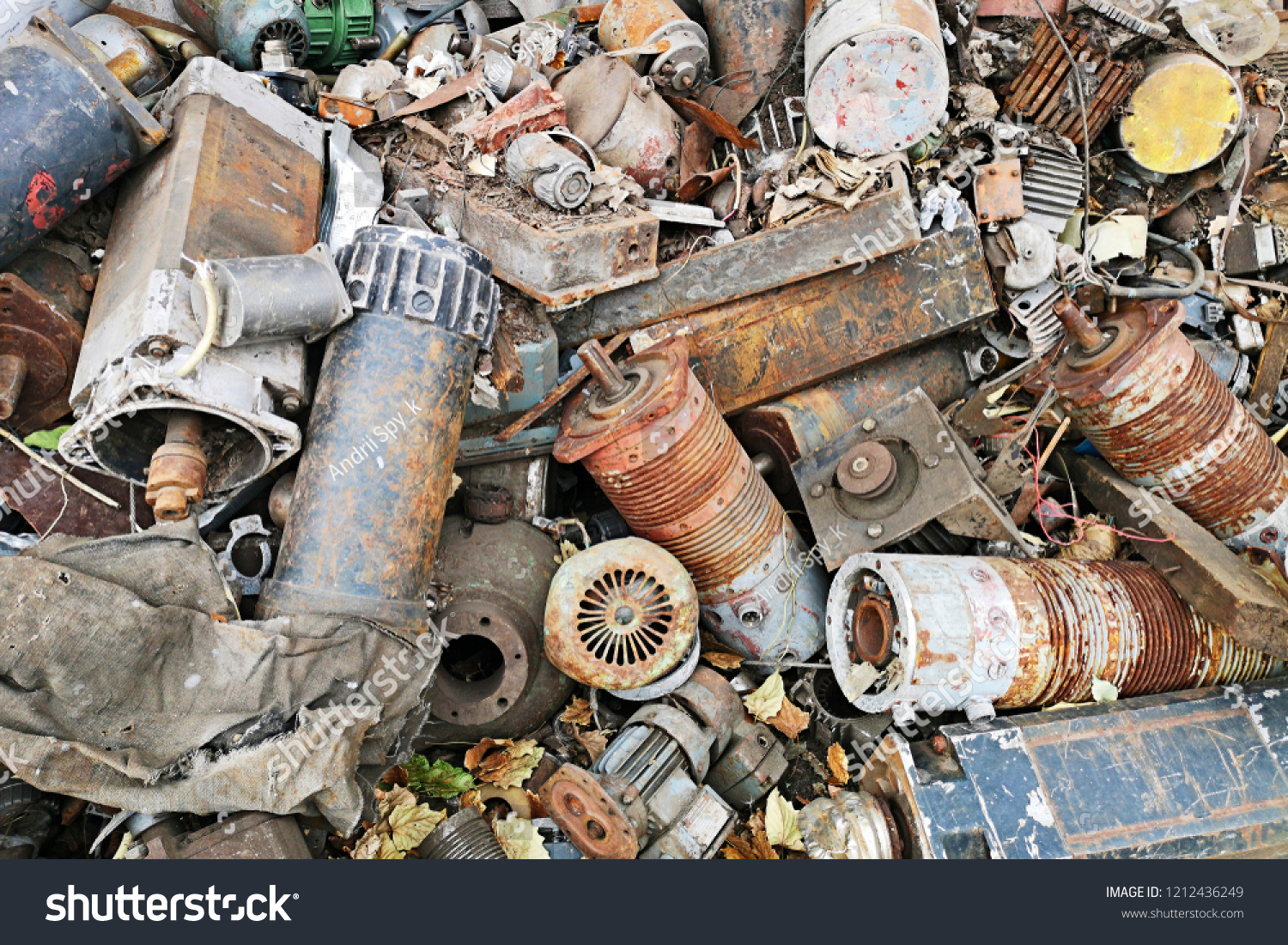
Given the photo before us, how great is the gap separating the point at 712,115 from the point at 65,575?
126 inches

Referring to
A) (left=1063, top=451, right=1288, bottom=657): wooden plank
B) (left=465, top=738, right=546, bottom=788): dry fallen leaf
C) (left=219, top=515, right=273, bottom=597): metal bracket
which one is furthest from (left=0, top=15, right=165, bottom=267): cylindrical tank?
(left=1063, top=451, right=1288, bottom=657): wooden plank

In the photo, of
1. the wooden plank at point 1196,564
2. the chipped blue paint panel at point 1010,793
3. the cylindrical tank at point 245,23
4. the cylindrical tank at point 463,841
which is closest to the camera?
the chipped blue paint panel at point 1010,793

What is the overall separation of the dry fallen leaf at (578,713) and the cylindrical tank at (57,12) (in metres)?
3.33

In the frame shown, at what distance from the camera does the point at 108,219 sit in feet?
12.1

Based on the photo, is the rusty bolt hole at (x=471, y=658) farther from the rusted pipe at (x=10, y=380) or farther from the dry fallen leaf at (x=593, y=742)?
the rusted pipe at (x=10, y=380)

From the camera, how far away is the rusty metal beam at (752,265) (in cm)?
399

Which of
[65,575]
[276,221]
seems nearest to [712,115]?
[276,221]

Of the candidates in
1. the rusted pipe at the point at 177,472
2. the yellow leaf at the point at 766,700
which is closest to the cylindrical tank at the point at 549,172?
the rusted pipe at the point at 177,472

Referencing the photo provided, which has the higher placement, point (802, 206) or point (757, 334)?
point (802, 206)

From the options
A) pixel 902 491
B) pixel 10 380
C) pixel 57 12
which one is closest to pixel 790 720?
pixel 902 491

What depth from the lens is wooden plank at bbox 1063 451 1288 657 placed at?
10.3 ft

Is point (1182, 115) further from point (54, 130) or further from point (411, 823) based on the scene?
point (54, 130)

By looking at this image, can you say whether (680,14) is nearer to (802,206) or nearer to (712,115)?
(712,115)

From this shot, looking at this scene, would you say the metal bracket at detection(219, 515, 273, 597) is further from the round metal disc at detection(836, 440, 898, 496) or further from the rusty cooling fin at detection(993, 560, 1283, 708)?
the rusty cooling fin at detection(993, 560, 1283, 708)
